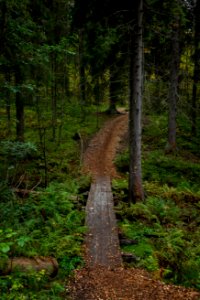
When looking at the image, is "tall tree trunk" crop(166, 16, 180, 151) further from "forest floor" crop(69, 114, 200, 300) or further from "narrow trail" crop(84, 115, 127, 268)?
"forest floor" crop(69, 114, 200, 300)

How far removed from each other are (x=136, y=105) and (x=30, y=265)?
7.69 meters

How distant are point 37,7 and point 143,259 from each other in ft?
50.2

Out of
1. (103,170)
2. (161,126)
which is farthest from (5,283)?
(161,126)

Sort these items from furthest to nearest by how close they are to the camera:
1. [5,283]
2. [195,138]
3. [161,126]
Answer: [161,126] < [195,138] < [5,283]

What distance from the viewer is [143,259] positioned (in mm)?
9000

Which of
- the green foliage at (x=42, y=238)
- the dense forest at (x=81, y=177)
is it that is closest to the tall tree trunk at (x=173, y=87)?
the dense forest at (x=81, y=177)

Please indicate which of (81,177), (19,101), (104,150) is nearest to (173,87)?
(104,150)

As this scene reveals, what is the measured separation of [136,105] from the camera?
1298 cm

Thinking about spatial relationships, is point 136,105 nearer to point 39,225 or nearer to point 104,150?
point 39,225

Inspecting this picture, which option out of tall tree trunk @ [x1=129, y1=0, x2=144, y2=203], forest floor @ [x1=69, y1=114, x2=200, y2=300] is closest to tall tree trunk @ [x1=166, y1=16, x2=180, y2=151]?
tall tree trunk @ [x1=129, y1=0, x2=144, y2=203]

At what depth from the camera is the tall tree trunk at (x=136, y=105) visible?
12586mm

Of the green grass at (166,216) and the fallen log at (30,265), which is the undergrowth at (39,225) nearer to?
the fallen log at (30,265)

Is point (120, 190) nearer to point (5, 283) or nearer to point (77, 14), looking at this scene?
point (77, 14)

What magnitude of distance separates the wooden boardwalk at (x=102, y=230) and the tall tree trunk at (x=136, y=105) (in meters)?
1.20
